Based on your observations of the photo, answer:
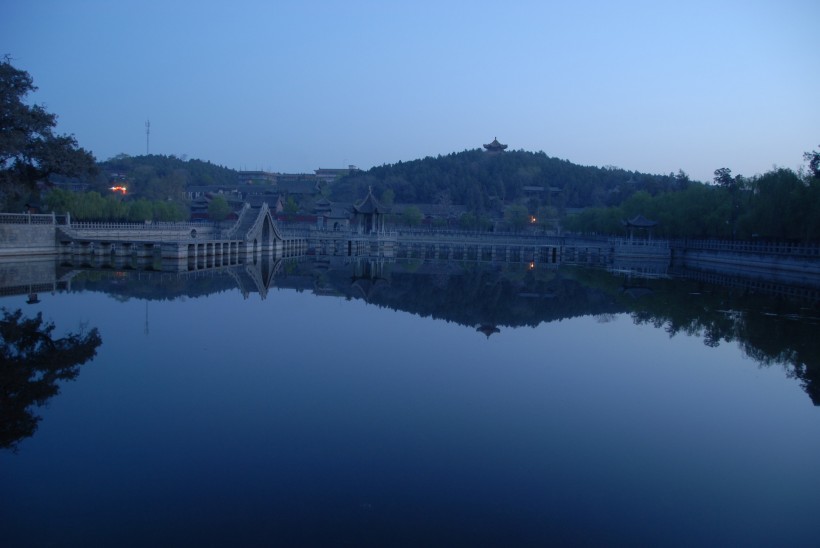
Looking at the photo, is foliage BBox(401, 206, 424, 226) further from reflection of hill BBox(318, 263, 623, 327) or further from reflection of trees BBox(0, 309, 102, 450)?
reflection of trees BBox(0, 309, 102, 450)

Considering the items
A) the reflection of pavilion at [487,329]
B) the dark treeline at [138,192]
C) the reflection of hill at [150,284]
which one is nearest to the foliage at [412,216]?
the dark treeline at [138,192]

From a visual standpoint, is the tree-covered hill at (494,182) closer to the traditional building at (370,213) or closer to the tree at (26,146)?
the traditional building at (370,213)

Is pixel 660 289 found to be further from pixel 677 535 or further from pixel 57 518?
pixel 57 518

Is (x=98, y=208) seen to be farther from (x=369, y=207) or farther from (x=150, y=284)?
(x=150, y=284)

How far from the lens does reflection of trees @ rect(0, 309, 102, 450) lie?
8.40 m

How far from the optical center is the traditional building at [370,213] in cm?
5309

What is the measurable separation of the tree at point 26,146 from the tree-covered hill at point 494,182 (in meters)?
50.8

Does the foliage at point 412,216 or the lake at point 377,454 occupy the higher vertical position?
the foliage at point 412,216

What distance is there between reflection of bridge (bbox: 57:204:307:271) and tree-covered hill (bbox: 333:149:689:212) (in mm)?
36846

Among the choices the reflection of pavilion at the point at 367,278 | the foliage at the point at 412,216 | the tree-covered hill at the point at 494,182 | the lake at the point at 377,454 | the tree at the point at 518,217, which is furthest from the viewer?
the tree-covered hill at the point at 494,182

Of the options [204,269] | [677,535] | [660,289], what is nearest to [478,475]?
[677,535]

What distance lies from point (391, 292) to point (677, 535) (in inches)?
748

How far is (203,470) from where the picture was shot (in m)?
7.03

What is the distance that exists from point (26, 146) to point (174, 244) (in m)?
7.55
